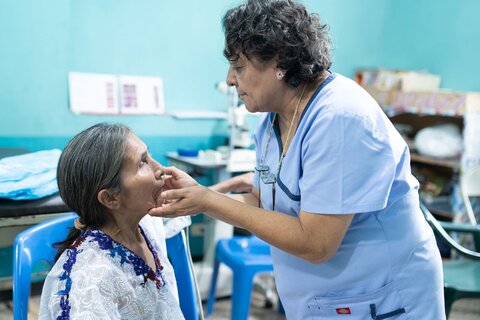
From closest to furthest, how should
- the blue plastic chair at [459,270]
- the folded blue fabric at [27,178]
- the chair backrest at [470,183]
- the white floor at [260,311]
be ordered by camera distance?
the folded blue fabric at [27,178] → the blue plastic chair at [459,270] → the white floor at [260,311] → the chair backrest at [470,183]

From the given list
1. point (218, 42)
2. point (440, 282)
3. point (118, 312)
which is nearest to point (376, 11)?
point (218, 42)

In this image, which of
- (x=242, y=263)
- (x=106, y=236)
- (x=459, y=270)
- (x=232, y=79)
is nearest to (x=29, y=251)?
(x=106, y=236)

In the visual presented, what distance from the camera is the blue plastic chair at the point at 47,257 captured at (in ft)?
3.55

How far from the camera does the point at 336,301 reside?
111 cm

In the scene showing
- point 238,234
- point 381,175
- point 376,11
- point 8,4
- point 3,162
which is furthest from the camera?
point 376,11

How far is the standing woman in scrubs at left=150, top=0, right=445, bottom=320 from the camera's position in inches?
38.2

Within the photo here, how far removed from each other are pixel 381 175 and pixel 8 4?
225cm

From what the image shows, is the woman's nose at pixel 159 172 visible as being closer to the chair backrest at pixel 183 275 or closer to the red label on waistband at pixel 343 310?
the chair backrest at pixel 183 275

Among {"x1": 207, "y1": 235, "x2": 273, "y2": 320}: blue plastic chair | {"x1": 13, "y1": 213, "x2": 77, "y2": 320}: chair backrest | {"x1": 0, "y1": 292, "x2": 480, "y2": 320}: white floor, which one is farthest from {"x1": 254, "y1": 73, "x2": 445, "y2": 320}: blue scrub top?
{"x1": 0, "y1": 292, "x2": 480, "y2": 320}: white floor

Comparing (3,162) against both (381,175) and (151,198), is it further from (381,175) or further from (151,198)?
(381,175)

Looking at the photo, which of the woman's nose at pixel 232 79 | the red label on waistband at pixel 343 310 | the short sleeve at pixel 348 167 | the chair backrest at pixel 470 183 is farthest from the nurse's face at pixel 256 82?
the chair backrest at pixel 470 183

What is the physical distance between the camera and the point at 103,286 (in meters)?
1.02

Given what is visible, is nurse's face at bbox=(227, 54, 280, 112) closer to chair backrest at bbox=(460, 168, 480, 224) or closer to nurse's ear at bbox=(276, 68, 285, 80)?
nurse's ear at bbox=(276, 68, 285, 80)

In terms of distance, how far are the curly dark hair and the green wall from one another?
177cm
